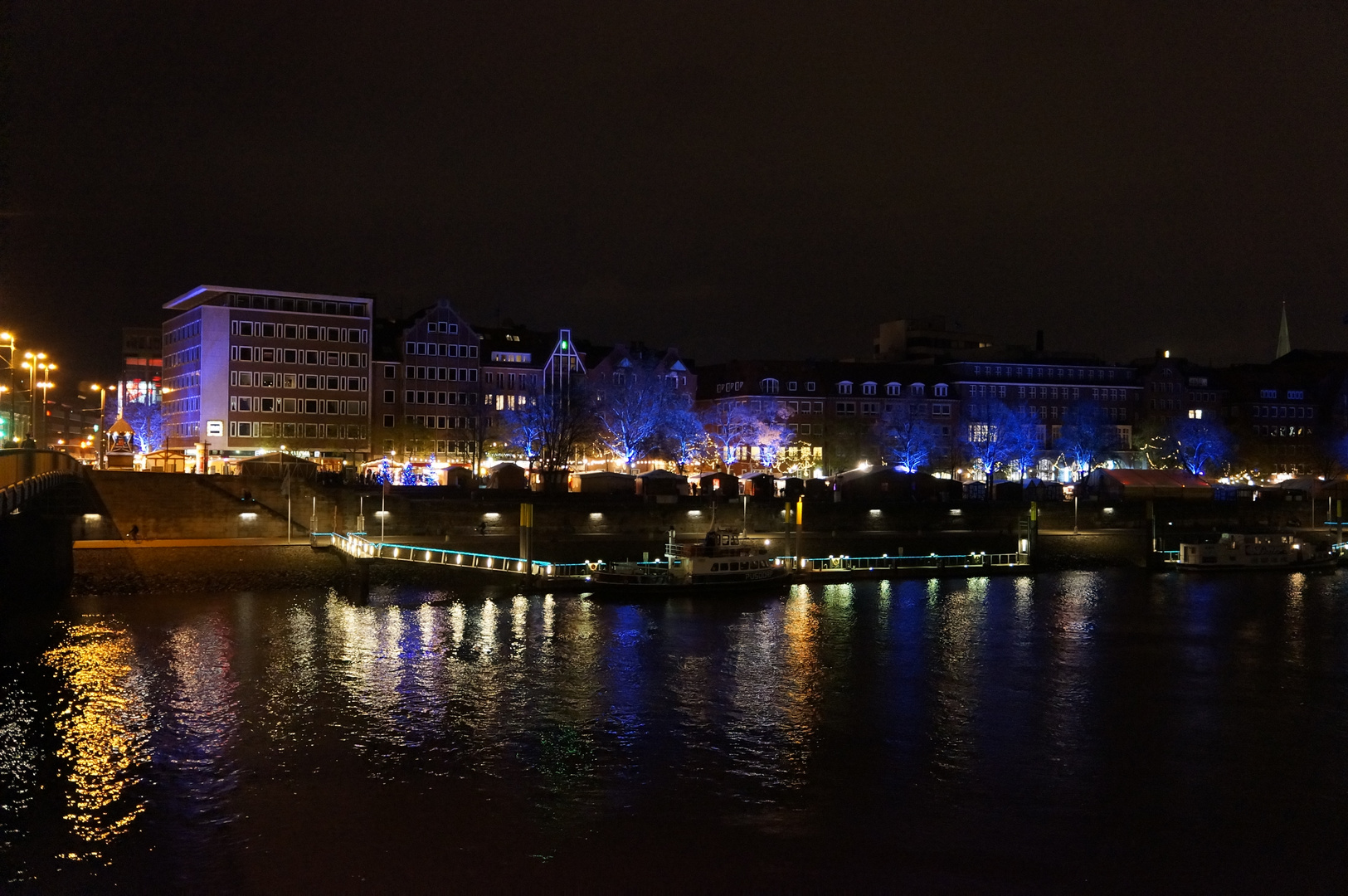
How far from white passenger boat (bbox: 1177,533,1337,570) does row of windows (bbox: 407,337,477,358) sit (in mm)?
53807

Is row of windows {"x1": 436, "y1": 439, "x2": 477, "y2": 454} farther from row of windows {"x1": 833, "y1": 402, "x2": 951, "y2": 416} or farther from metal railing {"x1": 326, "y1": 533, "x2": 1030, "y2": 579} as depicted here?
row of windows {"x1": 833, "y1": 402, "x2": 951, "y2": 416}

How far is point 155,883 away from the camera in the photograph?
846 inches

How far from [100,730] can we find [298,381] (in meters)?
63.1

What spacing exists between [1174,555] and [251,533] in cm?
5615

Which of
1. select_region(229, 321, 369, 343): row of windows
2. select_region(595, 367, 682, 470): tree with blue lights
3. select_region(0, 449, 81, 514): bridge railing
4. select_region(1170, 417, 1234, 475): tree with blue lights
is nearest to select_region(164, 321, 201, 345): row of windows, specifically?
select_region(229, 321, 369, 343): row of windows

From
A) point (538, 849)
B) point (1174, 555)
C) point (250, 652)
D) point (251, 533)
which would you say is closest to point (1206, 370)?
point (1174, 555)

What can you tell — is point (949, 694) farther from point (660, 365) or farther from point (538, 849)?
point (660, 365)

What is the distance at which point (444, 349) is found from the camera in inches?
3856

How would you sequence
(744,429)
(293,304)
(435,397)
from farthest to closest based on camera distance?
(744,429) < (435,397) < (293,304)

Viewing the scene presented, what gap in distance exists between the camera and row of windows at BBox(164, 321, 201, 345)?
90.9 metres

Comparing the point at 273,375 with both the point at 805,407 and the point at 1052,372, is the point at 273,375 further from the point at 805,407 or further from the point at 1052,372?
the point at 1052,372

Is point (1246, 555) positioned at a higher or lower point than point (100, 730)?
higher

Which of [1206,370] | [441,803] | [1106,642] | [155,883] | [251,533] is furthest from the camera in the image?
[1206,370]

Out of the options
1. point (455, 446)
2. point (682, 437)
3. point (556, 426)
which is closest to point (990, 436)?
point (682, 437)
